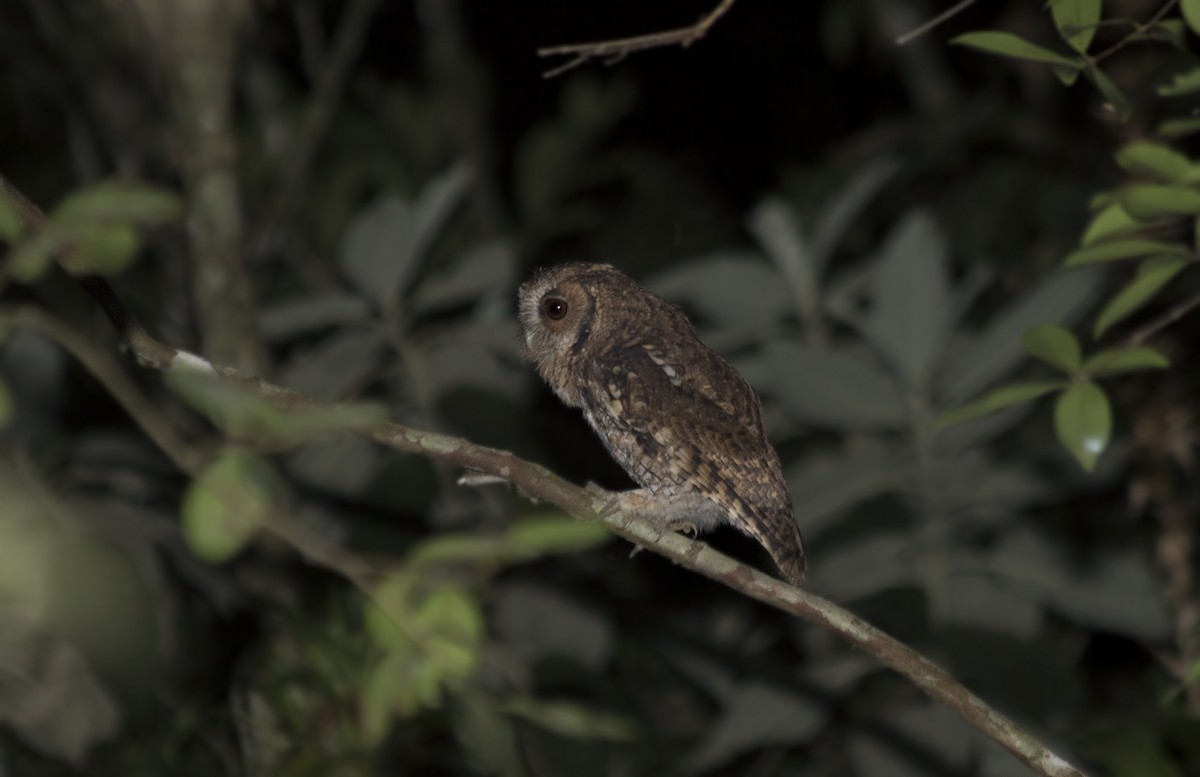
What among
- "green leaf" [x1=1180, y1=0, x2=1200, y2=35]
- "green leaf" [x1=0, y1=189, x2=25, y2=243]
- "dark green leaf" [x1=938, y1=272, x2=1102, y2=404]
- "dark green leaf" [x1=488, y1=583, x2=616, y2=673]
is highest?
"green leaf" [x1=0, y1=189, x2=25, y2=243]

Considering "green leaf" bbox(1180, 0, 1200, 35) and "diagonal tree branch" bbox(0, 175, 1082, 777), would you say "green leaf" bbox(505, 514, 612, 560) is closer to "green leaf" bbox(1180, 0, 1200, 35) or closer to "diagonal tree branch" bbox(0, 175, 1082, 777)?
"diagonal tree branch" bbox(0, 175, 1082, 777)

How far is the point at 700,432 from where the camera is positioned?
86.8 inches

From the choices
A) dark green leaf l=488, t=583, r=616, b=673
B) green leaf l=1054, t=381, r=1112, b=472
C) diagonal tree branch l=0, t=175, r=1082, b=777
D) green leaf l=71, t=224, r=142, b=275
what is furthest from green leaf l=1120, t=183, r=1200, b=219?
dark green leaf l=488, t=583, r=616, b=673

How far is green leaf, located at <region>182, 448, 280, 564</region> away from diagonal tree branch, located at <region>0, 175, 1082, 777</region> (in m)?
0.19

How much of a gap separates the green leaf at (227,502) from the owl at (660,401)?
3.59ft

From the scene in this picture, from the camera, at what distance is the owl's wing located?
2.16 meters

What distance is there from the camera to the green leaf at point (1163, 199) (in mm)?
1594

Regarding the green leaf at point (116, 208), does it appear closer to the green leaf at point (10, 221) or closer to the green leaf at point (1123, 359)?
the green leaf at point (10, 221)

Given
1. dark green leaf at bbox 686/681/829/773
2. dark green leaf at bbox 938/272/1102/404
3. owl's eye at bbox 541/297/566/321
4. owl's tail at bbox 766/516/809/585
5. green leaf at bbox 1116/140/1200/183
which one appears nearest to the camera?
green leaf at bbox 1116/140/1200/183

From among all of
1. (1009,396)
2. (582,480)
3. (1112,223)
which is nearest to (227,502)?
(1009,396)

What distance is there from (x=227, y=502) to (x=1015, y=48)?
1.08 meters

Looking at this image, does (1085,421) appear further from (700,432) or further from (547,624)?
(547,624)

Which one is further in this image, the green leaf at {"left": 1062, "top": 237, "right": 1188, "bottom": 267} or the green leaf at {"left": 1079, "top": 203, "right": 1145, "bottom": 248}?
the green leaf at {"left": 1079, "top": 203, "right": 1145, "bottom": 248}

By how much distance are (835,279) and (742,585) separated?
2.37 metres
